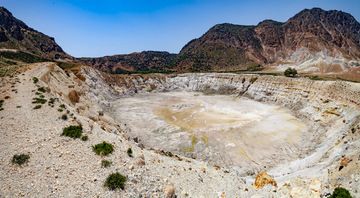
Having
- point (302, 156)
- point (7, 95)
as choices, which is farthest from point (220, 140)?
point (7, 95)

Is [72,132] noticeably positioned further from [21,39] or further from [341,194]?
[21,39]

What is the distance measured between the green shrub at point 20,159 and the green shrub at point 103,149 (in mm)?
5123

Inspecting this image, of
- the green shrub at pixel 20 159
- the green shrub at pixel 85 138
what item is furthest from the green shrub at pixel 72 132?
the green shrub at pixel 20 159

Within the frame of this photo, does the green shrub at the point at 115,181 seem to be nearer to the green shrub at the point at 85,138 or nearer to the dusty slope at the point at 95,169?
the dusty slope at the point at 95,169

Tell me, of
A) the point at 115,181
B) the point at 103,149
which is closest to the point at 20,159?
the point at 103,149

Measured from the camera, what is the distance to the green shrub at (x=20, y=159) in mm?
19547

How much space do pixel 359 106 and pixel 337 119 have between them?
14.6 feet

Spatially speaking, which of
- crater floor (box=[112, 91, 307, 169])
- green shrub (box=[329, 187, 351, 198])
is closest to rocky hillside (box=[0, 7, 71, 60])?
crater floor (box=[112, 91, 307, 169])

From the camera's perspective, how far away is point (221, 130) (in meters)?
54.8

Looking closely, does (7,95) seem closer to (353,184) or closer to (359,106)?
(353,184)

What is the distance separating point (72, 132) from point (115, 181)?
9510mm

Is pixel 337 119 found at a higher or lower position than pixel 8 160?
lower

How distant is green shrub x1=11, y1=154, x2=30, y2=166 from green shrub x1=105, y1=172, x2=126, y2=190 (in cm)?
629

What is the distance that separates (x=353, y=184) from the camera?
20.5 m
